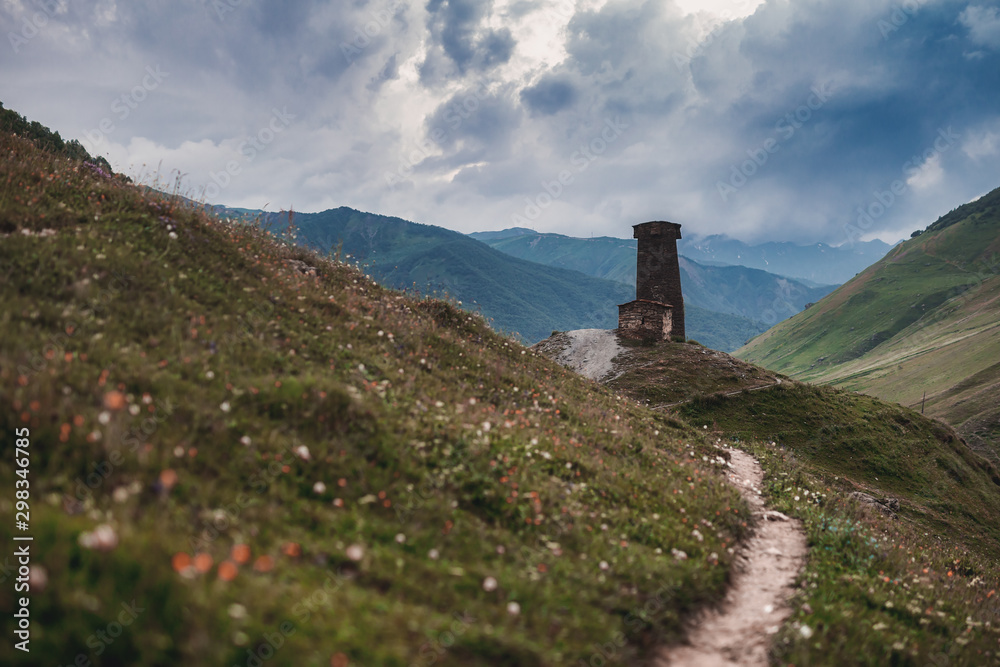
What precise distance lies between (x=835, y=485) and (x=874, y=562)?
463 inches

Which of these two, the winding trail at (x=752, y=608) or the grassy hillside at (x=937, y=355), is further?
the grassy hillside at (x=937, y=355)

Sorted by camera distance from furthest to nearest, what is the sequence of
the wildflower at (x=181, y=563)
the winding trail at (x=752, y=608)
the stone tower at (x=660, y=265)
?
1. the stone tower at (x=660, y=265)
2. the winding trail at (x=752, y=608)
3. the wildflower at (x=181, y=563)

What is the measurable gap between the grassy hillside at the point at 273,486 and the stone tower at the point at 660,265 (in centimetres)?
3752

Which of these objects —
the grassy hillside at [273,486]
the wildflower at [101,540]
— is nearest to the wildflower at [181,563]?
the grassy hillside at [273,486]

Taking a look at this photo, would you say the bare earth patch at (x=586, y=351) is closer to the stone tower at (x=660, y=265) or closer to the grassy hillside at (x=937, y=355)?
the stone tower at (x=660, y=265)

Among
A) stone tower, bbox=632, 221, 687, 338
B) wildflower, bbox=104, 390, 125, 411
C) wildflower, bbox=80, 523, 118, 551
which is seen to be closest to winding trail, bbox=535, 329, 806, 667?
wildflower, bbox=80, 523, 118, 551

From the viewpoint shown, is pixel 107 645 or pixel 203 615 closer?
pixel 107 645

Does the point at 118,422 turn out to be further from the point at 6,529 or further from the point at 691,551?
the point at 691,551

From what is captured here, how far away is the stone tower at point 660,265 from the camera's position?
47375 millimetres

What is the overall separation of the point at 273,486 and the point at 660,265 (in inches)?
1844

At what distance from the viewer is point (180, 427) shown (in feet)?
19.2

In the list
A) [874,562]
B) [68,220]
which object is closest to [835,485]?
[874,562]

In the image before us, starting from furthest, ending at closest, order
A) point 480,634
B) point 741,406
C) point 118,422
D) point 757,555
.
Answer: point 741,406, point 757,555, point 118,422, point 480,634

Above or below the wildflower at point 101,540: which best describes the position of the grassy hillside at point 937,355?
above
